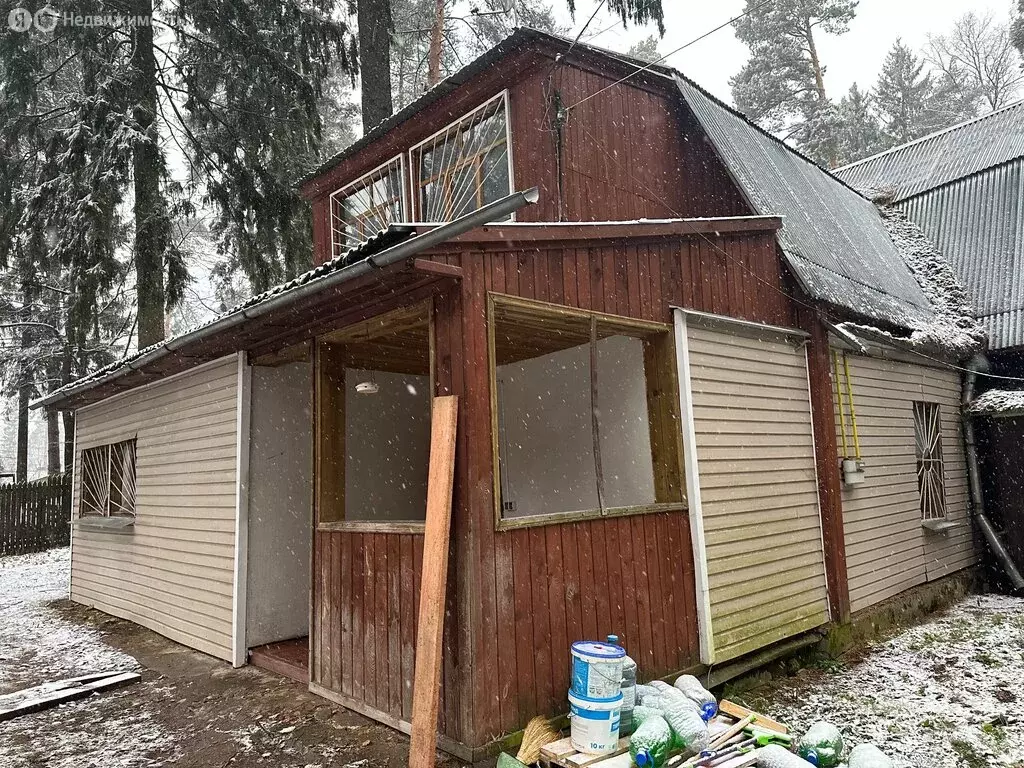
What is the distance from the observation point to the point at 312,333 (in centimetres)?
502

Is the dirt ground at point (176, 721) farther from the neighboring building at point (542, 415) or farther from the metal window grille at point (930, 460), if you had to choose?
the metal window grille at point (930, 460)

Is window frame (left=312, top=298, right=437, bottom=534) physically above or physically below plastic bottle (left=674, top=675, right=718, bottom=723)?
above

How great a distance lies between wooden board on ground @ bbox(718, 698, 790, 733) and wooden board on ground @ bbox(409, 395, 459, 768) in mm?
1774

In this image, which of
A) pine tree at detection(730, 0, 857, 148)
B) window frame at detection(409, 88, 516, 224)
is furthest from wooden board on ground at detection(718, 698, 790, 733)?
pine tree at detection(730, 0, 857, 148)

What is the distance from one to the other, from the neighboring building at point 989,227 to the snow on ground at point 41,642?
937 centimetres

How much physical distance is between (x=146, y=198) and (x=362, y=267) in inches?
326

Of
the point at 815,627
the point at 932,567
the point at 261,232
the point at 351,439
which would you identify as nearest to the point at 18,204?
the point at 261,232

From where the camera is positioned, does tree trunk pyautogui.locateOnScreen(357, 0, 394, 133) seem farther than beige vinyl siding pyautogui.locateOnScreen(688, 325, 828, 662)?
Yes

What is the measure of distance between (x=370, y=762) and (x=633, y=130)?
605 cm

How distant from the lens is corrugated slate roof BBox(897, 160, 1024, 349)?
8.72 m

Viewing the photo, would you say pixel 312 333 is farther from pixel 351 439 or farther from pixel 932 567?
pixel 932 567

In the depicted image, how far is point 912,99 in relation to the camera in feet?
80.2

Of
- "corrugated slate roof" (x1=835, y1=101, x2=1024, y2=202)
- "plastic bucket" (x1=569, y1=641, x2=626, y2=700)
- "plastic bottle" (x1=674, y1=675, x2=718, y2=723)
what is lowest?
"plastic bottle" (x1=674, y1=675, x2=718, y2=723)

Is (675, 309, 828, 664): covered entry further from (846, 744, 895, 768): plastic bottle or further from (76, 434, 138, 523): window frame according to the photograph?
(76, 434, 138, 523): window frame
